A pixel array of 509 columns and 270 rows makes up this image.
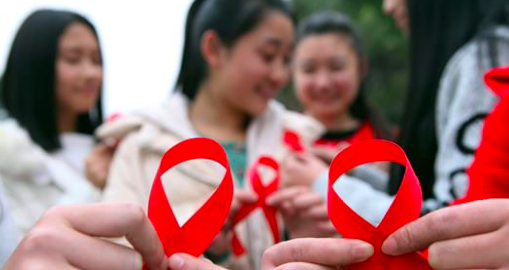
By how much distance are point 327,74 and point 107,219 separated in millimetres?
1858

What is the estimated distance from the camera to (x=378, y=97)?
10305 mm

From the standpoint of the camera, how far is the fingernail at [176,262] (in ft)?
1.87

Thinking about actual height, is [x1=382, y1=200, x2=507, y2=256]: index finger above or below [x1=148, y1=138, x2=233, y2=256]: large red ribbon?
above

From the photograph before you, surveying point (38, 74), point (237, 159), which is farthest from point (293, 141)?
point (38, 74)

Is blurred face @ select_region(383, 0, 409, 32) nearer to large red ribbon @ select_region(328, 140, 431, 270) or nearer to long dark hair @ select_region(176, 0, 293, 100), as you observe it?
long dark hair @ select_region(176, 0, 293, 100)

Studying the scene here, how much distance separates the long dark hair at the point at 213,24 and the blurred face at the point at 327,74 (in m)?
0.67

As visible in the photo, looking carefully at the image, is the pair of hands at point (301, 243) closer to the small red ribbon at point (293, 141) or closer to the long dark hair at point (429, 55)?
the long dark hair at point (429, 55)

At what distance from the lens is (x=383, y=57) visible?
10.9 m

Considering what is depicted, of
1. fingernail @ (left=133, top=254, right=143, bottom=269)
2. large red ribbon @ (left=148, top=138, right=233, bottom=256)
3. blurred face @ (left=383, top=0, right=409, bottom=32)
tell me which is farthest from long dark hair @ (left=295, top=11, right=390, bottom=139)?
fingernail @ (left=133, top=254, right=143, bottom=269)

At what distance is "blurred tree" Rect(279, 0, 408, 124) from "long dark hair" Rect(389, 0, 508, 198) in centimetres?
879

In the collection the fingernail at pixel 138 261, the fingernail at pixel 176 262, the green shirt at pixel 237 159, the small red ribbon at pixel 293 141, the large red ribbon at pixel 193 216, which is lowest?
the green shirt at pixel 237 159

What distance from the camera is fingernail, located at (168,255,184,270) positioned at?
57 cm

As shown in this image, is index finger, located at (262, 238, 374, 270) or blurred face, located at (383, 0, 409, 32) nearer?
index finger, located at (262, 238, 374, 270)

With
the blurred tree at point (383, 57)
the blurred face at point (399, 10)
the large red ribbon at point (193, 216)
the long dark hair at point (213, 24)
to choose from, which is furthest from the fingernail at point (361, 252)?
the blurred tree at point (383, 57)
